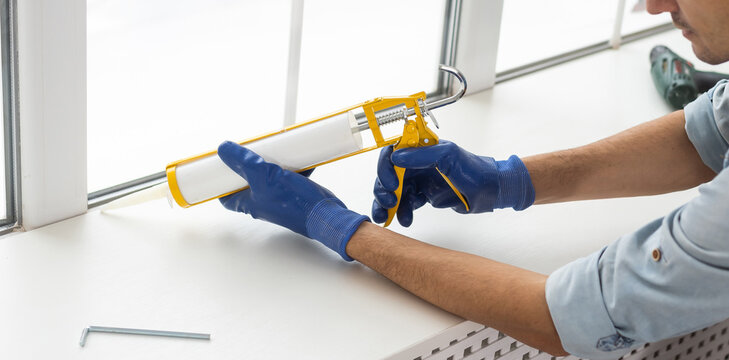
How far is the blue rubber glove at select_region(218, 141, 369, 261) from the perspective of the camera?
1184 mm

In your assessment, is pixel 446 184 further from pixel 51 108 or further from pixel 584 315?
pixel 51 108

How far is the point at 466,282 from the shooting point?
3.48 feet

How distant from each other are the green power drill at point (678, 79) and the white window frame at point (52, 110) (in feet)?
4.33

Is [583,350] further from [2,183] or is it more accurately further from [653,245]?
[2,183]

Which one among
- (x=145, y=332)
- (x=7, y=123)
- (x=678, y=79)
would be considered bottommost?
(x=145, y=332)

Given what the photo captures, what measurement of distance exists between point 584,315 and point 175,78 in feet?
3.30

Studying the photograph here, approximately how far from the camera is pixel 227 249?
1251 millimetres

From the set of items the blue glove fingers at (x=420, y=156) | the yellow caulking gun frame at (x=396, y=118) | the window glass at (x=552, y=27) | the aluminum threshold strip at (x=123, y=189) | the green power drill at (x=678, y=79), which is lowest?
the aluminum threshold strip at (x=123, y=189)

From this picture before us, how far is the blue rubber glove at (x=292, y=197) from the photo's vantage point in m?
1.18

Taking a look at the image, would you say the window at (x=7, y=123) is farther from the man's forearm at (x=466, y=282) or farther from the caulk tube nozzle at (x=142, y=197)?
the man's forearm at (x=466, y=282)

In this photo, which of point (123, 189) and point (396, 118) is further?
point (123, 189)

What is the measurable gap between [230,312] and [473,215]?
0.51 metres

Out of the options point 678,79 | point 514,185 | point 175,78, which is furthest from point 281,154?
point 678,79

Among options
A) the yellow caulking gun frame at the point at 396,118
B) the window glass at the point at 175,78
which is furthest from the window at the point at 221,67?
the yellow caulking gun frame at the point at 396,118
